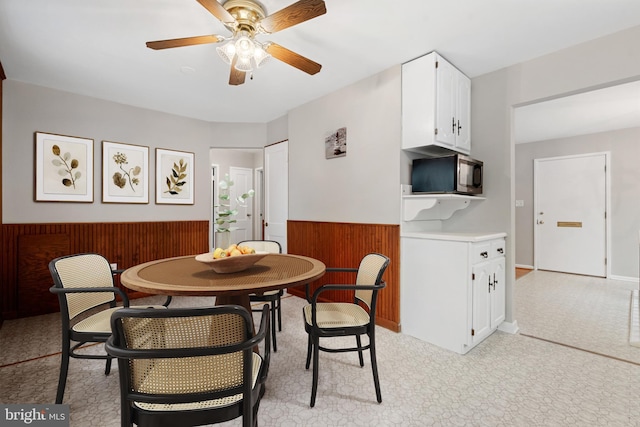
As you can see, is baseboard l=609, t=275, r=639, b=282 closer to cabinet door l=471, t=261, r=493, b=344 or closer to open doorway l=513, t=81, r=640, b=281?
open doorway l=513, t=81, r=640, b=281

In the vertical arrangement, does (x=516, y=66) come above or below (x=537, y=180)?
above

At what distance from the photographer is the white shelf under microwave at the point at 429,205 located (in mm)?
2828

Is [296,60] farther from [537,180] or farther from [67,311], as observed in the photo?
[537,180]

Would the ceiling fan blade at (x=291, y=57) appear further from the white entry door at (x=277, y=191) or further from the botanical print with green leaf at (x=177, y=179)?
the botanical print with green leaf at (x=177, y=179)

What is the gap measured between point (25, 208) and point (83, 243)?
0.65 meters

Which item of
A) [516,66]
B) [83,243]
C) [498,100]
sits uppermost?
[516,66]

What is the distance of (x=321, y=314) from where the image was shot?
1979mm

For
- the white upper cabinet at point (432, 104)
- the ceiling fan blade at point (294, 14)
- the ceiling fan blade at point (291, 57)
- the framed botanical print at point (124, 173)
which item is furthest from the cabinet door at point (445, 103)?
the framed botanical print at point (124, 173)

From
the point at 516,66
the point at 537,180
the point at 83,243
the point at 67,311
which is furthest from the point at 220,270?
the point at 537,180

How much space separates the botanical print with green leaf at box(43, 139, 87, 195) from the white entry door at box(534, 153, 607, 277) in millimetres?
7263

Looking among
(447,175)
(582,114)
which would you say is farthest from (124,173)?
(582,114)

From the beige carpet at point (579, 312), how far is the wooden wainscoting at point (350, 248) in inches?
51.2

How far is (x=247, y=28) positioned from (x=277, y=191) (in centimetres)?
280

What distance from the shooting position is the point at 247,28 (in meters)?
2.00
